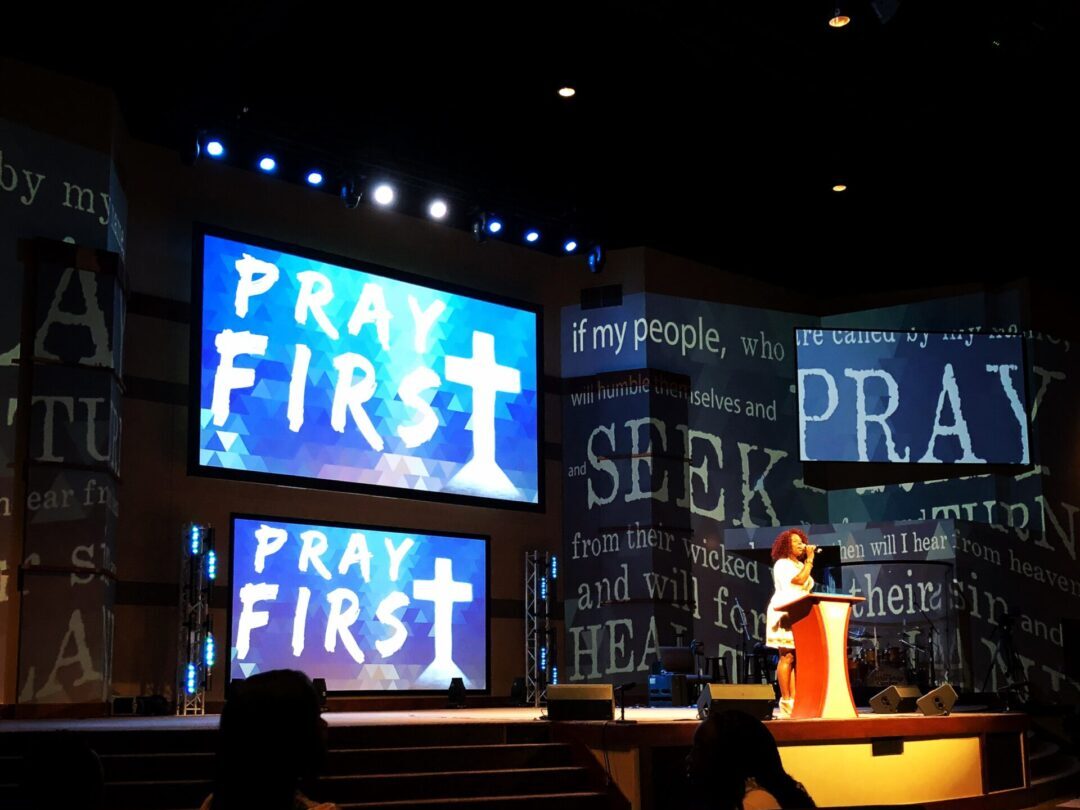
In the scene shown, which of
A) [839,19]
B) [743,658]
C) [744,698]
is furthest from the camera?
[743,658]

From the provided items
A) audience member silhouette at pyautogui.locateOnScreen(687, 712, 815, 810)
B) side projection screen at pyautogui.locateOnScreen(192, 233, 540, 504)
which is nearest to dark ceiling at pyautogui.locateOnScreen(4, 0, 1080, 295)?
side projection screen at pyautogui.locateOnScreen(192, 233, 540, 504)

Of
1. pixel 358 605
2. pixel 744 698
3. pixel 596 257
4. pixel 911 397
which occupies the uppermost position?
pixel 596 257

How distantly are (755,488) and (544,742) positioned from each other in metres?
7.04

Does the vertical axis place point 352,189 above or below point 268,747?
above

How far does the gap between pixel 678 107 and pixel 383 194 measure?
2.97m

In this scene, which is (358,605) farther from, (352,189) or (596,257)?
(596,257)

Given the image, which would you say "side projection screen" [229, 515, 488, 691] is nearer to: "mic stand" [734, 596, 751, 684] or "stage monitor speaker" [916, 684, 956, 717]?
"mic stand" [734, 596, 751, 684]

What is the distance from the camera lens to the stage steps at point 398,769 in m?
7.08

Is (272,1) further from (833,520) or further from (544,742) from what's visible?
(833,520)

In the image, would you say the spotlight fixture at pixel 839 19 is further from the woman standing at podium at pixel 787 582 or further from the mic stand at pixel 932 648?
the mic stand at pixel 932 648

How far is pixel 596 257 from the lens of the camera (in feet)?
46.4

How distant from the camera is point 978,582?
13.2m

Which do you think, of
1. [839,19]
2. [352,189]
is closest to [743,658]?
[352,189]

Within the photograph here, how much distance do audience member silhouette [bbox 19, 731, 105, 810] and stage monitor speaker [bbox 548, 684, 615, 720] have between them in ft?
19.9
